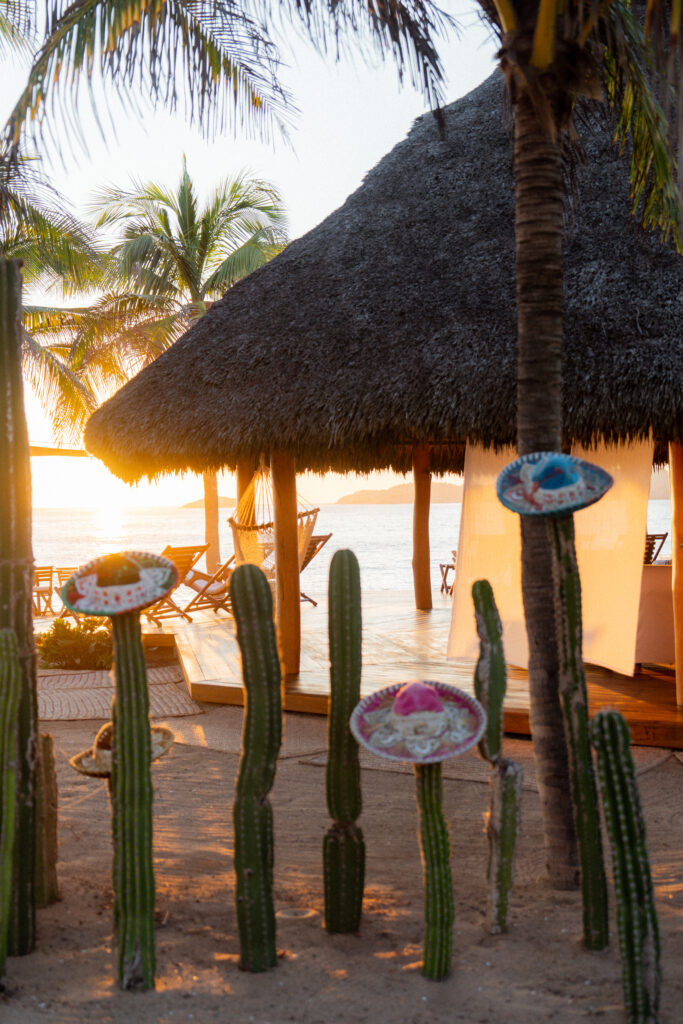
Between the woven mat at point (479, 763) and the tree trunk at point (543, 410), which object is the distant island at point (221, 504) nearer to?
the woven mat at point (479, 763)

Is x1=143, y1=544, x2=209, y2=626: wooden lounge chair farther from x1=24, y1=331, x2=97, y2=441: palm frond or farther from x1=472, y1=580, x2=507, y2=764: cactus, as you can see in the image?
x1=472, y1=580, x2=507, y2=764: cactus

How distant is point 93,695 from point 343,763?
5.08 metres

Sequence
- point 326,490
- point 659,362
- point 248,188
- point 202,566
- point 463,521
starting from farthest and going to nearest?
point 326,490
point 202,566
point 248,188
point 463,521
point 659,362

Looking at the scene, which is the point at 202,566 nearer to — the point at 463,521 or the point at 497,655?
the point at 463,521

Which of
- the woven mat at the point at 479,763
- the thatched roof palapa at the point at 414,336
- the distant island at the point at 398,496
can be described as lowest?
the distant island at the point at 398,496

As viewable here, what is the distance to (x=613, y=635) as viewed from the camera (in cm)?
602

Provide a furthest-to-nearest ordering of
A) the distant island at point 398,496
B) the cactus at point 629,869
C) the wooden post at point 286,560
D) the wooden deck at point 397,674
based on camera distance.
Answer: the distant island at point 398,496, the wooden post at point 286,560, the wooden deck at point 397,674, the cactus at point 629,869

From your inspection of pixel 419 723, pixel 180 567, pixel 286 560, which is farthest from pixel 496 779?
pixel 180 567

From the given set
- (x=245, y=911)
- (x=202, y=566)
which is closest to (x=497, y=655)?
(x=245, y=911)

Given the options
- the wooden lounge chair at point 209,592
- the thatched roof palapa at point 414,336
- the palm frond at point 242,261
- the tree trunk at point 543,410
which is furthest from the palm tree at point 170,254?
the tree trunk at point 543,410

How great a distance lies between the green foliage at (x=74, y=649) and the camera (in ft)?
29.5

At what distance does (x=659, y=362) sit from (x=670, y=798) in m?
2.51

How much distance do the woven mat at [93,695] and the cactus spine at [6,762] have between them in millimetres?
3399

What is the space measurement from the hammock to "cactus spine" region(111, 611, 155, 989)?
737 centimetres
